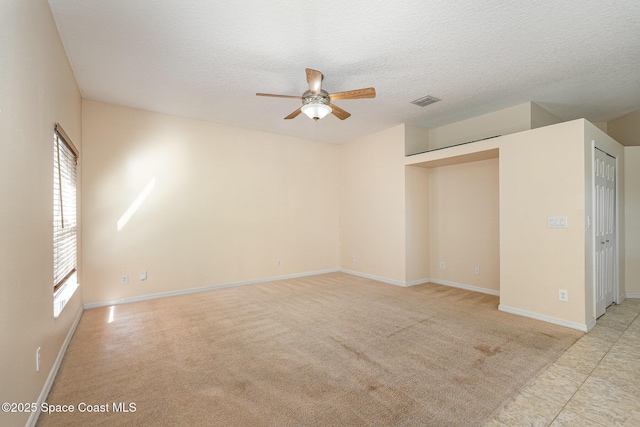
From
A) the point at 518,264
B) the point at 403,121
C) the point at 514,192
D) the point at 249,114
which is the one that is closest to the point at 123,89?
the point at 249,114

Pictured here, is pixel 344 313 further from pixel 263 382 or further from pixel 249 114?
pixel 249 114

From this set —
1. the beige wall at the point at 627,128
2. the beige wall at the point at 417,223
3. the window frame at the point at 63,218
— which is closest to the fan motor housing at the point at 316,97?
the window frame at the point at 63,218

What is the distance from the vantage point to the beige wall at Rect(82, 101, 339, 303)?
4215mm

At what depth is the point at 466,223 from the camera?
513 centimetres

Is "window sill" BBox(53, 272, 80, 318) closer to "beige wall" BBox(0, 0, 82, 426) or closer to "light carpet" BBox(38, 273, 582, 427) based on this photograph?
"beige wall" BBox(0, 0, 82, 426)

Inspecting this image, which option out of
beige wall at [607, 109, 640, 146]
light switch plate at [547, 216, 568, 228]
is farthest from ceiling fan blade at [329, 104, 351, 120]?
beige wall at [607, 109, 640, 146]

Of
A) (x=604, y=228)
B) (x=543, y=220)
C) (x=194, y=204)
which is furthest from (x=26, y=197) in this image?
(x=604, y=228)

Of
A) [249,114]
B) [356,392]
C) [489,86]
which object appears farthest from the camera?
[249,114]

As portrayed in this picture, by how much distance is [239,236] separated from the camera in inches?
212

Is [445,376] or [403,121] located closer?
[445,376]

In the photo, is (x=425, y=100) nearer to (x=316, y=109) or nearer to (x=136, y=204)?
(x=316, y=109)

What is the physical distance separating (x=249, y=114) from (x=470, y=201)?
13.1 ft

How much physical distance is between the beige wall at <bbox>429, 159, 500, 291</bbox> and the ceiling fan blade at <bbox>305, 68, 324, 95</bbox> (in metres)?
3.38

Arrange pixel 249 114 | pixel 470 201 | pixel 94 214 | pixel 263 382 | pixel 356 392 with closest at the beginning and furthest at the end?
pixel 356 392 → pixel 263 382 → pixel 94 214 → pixel 249 114 → pixel 470 201
